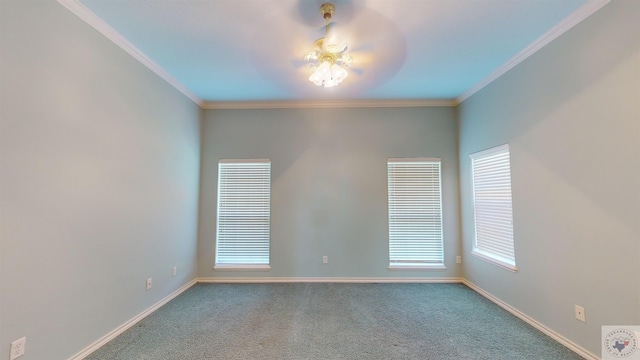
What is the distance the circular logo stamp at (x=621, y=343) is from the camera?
70.5 inches

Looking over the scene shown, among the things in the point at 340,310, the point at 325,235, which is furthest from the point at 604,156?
the point at 325,235

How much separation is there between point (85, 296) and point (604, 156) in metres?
4.37

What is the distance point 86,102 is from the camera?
211cm

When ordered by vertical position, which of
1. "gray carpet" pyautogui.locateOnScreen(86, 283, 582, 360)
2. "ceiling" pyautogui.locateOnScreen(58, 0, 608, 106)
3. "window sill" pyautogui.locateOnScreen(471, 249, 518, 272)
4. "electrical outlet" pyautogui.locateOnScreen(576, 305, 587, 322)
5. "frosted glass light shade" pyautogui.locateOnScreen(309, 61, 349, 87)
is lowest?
"gray carpet" pyautogui.locateOnScreen(86, 283, 582, 360)

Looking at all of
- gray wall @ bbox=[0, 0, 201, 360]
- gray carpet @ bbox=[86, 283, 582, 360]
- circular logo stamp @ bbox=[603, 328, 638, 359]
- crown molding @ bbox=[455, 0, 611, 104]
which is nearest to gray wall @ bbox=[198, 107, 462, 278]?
gray carpet @ bbox=[86, 283, 582, 360]

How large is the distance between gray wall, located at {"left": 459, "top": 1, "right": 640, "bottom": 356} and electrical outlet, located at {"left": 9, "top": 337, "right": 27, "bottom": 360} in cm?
423

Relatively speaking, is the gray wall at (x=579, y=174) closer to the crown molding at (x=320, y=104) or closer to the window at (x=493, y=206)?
the window at (x=493, y=206)

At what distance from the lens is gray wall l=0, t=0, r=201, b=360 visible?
5.31ft

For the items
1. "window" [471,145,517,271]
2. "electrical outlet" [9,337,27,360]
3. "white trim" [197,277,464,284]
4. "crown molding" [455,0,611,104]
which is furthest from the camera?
"white trim" [197,277,464,284]

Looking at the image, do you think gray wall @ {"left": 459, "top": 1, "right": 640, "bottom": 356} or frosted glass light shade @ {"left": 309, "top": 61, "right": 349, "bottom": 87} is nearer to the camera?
gray wall @ {"left": 459, "top": 1, "right": 640, "bottom": 356}

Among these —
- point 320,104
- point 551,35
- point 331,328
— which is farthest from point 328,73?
point 331,328

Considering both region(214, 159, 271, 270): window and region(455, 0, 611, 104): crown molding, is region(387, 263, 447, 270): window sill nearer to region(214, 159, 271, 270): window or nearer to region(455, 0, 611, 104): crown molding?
region(214, 159, 271, 270): window

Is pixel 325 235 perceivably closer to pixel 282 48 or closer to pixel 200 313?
pixel 200 313

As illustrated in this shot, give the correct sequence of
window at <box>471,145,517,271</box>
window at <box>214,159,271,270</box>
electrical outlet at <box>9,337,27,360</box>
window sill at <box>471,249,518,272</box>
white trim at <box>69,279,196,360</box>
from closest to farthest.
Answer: electrical outlet at <box>9,337,27,360</box>
white trim at <box>69,279,196,360</box>
window sill at <box>471,249,518,272</box>
window at <box>471,145,517,271</box>
window at <box>214,159,271,270</box>
